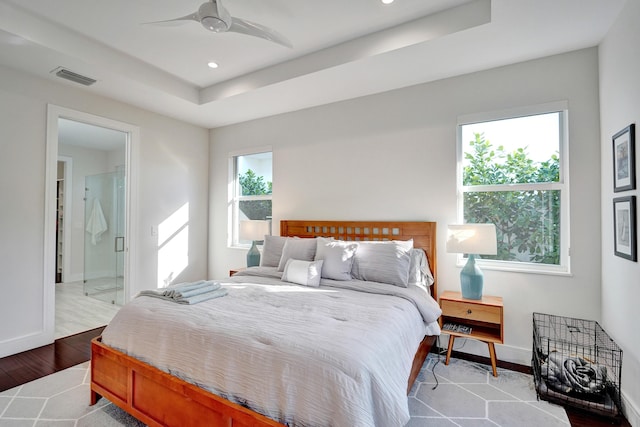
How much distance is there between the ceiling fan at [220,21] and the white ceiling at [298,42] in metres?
0.32

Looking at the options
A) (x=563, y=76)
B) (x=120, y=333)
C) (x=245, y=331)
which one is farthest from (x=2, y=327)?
(x=563, y=76)

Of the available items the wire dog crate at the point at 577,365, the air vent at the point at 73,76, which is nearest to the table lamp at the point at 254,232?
the air vent at the point at 73,76

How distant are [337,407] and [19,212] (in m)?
3.50

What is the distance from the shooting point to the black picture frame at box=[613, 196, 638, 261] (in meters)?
1.92

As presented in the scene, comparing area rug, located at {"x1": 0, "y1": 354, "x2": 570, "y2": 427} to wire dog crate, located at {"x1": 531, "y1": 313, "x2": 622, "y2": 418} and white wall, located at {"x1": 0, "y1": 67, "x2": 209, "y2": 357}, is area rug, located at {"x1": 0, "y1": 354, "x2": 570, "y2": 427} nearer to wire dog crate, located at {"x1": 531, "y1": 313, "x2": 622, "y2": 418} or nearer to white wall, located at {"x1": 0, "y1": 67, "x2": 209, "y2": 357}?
wire dog crate, located at {"x1": 531, "y1": 313, "x2": 622, "y2": 418}

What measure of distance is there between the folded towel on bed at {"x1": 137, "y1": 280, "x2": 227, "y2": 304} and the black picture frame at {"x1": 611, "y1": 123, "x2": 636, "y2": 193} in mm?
2881

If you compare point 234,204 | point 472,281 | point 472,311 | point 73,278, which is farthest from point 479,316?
point 73,278

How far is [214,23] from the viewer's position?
203 cm

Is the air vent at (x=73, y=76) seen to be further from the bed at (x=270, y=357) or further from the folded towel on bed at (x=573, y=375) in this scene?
the folded towel on bed at (x=573, y=375)

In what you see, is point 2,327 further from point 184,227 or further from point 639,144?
point 639,144

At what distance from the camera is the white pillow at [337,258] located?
2861mm

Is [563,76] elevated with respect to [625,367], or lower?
elevated

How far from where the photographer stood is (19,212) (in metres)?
2.98

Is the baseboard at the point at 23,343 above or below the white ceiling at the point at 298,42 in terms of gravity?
below
